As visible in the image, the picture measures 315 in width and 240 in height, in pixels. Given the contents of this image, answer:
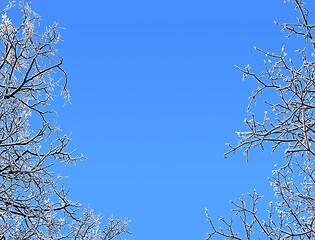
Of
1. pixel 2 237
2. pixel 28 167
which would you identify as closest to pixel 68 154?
pixel 28 167

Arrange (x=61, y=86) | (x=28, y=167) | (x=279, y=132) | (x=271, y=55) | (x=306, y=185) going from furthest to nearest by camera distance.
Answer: (x=61, y=86), (x=28, y=167), (x=306, y=185), (x=271, y=55), (x=279, y=132)

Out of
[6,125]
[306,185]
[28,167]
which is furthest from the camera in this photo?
[28,167]

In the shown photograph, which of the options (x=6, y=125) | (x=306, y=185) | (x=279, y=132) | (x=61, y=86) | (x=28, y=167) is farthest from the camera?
(x=61, y=86)

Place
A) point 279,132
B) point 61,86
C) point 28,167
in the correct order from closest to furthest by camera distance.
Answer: point 279,132, point 28,167, point 61,86

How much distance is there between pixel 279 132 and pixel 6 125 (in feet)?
14.4

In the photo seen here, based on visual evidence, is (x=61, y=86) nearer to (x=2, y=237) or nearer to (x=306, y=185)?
(x=2, y=237)

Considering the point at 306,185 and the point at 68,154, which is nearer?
the point at 306,185

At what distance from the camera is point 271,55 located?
5.00m

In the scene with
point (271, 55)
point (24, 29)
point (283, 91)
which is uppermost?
point (24, 29)

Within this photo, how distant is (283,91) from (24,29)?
5.54m

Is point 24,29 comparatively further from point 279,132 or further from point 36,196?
point 279,132

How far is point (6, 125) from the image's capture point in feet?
21.5

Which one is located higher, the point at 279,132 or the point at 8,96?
the point at 8,96

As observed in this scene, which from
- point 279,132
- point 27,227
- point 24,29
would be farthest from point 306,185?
point 24,29
